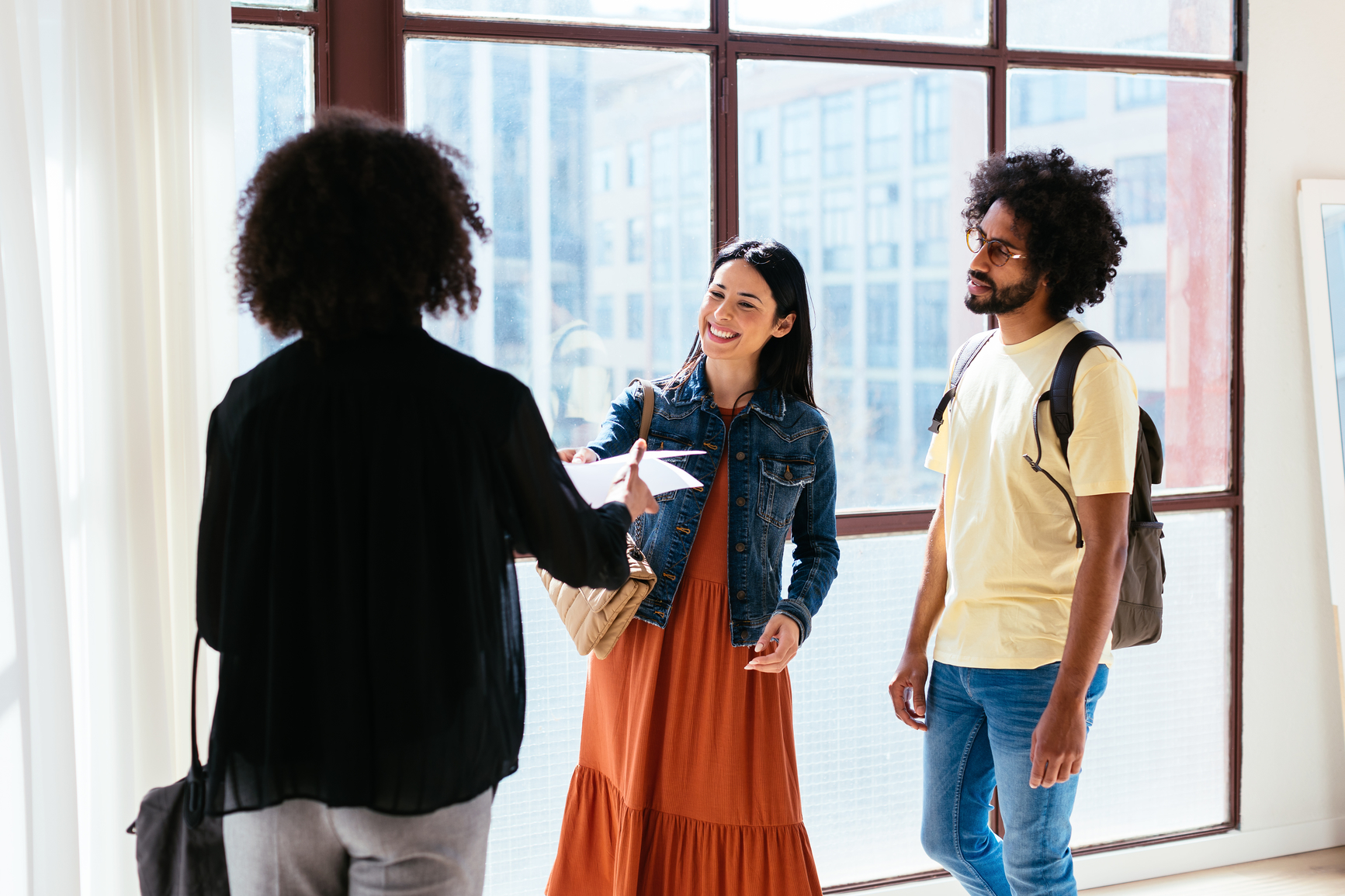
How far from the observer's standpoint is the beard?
1917 millimetres

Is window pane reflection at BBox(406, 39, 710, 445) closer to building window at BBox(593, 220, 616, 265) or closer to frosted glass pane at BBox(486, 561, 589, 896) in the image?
building window at BBox(593, 220, 616, 265)

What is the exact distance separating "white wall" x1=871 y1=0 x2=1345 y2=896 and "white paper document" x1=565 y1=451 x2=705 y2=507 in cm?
204

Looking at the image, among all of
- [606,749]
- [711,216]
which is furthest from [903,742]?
[711,216]

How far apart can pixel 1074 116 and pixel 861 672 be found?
5.34 ft

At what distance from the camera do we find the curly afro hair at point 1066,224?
192 centimetres

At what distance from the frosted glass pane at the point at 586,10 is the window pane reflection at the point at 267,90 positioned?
277 mm

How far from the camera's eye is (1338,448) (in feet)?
9.57

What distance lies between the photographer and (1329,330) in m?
2.91

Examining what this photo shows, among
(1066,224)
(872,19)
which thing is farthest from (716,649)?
(872,19)

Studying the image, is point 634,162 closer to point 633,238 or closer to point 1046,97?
point 633,238

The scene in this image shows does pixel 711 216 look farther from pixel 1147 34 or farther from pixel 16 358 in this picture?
pixel 16 358

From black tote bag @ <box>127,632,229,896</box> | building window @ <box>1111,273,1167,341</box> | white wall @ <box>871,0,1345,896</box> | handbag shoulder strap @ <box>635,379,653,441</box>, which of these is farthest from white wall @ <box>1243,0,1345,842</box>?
black tote bag @ <box>127,632,229,896</box>

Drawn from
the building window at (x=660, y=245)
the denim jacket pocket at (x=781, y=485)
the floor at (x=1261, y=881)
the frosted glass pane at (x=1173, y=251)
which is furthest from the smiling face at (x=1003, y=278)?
the floor at (x=1261, y=881)

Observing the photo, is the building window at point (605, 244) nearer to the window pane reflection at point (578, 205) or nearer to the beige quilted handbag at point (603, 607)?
the window pane reflection at point (578, 205)
